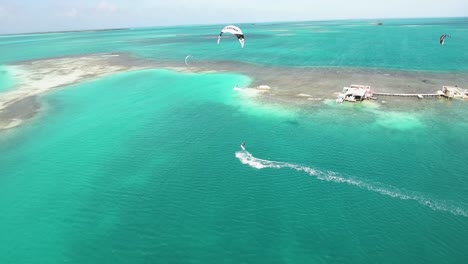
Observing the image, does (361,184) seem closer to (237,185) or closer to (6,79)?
(237,185)

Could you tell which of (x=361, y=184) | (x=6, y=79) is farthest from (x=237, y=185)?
(x=6, y=79)

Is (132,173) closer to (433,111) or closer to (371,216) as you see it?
(371,216)

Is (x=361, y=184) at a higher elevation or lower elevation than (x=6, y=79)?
lower

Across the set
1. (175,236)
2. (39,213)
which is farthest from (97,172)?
(175,236)

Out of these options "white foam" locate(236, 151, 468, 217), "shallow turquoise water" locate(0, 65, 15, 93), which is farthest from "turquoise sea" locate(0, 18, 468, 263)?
"shallow turquoise water" locate(0, 65, 15, 93)

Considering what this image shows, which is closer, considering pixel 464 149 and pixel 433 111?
pixel 464 149

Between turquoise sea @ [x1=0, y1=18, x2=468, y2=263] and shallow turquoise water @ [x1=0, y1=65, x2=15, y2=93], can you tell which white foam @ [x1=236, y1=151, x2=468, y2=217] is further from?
shallow turquoise water @ [x1=0, y1=65, x2=15, y2=93]
